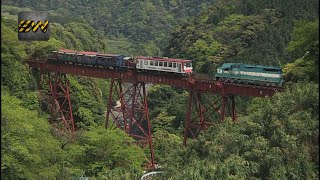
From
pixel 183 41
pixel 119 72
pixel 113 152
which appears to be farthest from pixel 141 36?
pixel 113 152

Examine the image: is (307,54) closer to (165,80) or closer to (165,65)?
(165,65)

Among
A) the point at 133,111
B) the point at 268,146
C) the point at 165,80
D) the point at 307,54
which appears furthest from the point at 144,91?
the point at 268,146

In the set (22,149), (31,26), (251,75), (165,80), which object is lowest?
(22,149)

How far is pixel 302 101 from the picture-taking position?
20.5 metres

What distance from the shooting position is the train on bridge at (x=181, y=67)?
3036 centimetres

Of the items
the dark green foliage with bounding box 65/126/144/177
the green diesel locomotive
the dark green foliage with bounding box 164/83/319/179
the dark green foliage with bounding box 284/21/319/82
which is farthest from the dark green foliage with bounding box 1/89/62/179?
the green diesel locomotive

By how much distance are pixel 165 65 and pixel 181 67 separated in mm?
1389

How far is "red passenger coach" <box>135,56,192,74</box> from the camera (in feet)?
107

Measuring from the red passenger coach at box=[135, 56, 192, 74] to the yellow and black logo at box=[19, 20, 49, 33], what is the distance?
26.8m

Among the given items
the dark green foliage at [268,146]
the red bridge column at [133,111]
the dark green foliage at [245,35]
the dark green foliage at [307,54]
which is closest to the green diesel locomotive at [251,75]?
the dark green foliage at [307,54]

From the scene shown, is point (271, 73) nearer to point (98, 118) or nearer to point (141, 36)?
point (98, 118)

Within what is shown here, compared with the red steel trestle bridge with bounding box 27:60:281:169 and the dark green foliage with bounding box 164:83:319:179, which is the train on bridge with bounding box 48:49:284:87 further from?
the dark green foliage with bounding box 164:83:319:179

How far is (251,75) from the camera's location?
1229 inches

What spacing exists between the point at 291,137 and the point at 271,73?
12.7 metres
